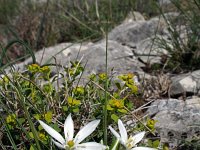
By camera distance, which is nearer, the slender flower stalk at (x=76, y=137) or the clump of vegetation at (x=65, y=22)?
the slender flower stalk at (x=76, y=137)

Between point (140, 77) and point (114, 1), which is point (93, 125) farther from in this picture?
point (114, 1)

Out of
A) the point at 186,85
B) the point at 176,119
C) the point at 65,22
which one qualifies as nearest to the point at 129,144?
the point at 176,119

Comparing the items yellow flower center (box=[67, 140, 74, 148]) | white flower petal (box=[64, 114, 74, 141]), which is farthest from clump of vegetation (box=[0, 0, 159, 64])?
yellow flower center (box=[67, 140, 74, 148])

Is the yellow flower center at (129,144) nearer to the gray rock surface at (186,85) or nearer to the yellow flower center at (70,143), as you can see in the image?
the yellow flower center at (70,143)

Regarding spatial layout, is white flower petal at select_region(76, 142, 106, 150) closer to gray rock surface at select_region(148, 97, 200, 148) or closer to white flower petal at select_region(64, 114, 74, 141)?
white flower petal at select_region(64, 114, 74, 141)

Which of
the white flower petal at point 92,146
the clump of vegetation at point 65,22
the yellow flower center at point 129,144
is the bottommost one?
the clump of vegetation at point 65,22

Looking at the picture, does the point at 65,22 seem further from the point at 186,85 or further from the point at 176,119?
the point at 176,119

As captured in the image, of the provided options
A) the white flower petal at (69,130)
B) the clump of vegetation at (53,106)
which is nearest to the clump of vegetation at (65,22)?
the clump of vegetation at (53,106)

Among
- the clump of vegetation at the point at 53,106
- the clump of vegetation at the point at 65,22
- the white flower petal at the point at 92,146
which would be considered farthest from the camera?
the clump of vegetation at the point at 65,22
